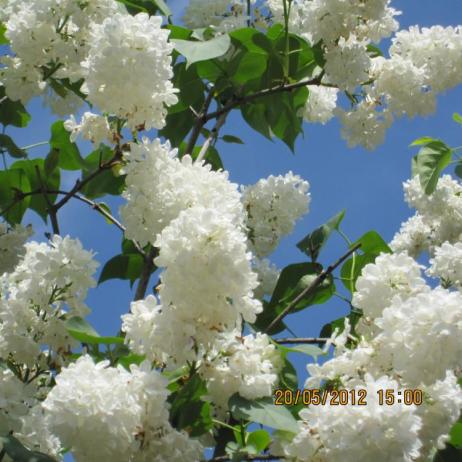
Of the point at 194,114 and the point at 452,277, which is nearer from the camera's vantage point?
the point at 452,277

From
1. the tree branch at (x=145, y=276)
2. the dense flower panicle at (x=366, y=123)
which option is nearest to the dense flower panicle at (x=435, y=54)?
the dense flower panicle at (x=366, y=123)

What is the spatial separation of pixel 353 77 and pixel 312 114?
0.63 m

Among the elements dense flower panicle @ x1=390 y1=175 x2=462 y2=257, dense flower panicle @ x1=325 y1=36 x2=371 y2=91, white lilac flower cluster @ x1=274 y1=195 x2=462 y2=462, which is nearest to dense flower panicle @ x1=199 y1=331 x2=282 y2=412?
white lilac flower cluster @ x1=274 y1=195 x2=462 y2=462

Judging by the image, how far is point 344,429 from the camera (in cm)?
186

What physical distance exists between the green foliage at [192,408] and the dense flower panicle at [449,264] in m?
1.31

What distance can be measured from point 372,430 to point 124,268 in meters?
1.58

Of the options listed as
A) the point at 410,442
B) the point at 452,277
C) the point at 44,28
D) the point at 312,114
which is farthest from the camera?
the point at 312,114

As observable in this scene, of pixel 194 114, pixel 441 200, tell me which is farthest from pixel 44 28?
pixel 441 200

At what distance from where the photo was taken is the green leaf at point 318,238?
3301mm

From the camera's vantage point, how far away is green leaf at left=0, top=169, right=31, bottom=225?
133 inches

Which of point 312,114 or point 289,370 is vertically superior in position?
point 312,114

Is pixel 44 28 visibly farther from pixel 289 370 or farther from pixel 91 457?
pixel 91 457

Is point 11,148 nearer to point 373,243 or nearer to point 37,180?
point 37,180

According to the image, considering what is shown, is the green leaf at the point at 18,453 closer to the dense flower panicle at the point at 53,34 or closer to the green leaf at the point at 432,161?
the dense flower panicle at the point at 53,34
